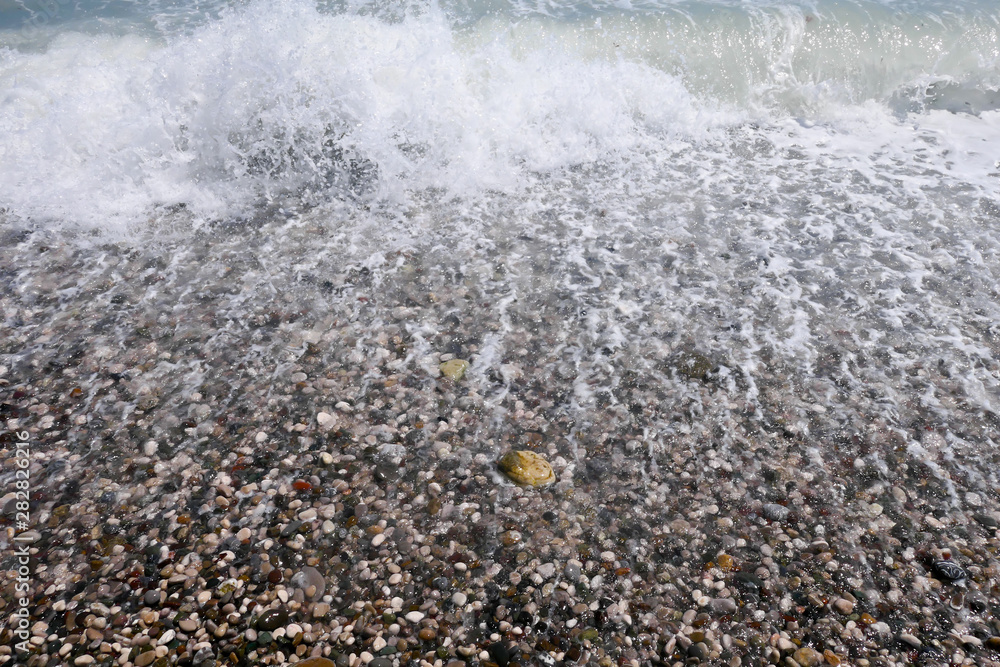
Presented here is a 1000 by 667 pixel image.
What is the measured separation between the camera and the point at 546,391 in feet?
14.7

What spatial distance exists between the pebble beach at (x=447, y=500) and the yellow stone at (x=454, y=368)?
0.02 m

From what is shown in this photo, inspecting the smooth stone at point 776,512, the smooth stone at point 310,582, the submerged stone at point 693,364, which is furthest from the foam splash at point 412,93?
the smooth stone at point 776,512

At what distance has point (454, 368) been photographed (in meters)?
4.66

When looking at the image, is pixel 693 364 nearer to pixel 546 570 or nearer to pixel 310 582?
pixel 546 570

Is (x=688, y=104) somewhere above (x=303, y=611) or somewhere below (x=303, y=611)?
above

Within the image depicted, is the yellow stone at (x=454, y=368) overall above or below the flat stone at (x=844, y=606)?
above

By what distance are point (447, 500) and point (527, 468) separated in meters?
0.54

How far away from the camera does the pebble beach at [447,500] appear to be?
9.76 feet

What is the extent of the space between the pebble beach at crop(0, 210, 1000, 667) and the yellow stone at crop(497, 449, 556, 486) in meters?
0.09

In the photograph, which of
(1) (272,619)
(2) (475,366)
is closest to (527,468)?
(2) (475,366)

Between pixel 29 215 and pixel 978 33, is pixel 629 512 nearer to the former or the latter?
pixel 29 215

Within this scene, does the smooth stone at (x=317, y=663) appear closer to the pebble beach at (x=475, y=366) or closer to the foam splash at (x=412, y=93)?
the pebble beach at (x=475, y=366)

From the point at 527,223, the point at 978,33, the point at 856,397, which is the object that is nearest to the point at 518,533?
the point at 856,397

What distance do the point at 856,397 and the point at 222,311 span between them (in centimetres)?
513
